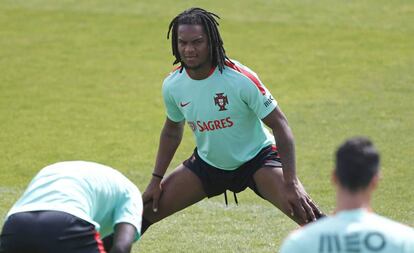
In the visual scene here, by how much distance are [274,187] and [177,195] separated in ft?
2.58

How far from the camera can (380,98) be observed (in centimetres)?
1606

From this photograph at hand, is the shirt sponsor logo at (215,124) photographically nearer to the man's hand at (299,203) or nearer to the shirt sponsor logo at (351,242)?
the man's hand at (299,203)

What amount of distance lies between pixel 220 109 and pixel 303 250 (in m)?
3.38

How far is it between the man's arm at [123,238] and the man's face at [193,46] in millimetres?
2090

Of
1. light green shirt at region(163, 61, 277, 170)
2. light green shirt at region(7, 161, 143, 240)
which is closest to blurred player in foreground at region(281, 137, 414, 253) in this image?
light green shirt at region(7, 161, 143, 240)

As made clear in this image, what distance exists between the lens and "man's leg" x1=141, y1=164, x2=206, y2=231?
8344 mm

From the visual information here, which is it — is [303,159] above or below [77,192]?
below

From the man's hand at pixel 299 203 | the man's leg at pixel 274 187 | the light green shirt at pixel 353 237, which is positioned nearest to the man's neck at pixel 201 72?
the man's leg at pixel 274 187

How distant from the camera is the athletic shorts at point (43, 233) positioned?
5.93 metres

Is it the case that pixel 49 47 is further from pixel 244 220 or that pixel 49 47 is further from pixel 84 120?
pixel 244 220

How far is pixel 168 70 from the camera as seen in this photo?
17828 mm

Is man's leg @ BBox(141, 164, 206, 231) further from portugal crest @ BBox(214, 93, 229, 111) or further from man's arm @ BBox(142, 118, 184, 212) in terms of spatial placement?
portugal crest @ BBox(214, 93, 229, 111)

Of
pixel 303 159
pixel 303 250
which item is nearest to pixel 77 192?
pixel 303 250

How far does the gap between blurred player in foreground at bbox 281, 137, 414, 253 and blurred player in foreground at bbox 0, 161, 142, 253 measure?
5.12 ft
